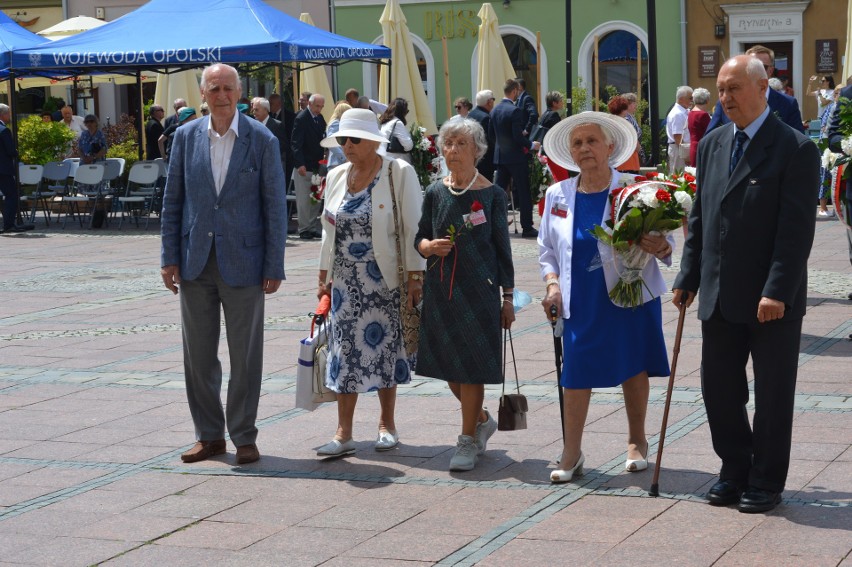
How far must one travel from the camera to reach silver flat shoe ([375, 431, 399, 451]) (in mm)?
6711

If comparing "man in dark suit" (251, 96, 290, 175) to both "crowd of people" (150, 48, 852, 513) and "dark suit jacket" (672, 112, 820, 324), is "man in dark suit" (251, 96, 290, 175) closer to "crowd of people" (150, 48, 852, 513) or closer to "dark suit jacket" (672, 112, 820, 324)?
"crowd of people" (150, 48, 852, 513)

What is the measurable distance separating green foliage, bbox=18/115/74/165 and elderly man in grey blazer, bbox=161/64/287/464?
1601cm

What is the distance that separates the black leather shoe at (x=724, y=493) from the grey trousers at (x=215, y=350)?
2.28 m

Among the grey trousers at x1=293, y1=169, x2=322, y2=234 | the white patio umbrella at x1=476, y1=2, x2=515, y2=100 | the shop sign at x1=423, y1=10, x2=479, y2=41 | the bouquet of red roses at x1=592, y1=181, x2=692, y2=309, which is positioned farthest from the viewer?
the shop sign at x1=423, y1=10, x2=479, y2=41

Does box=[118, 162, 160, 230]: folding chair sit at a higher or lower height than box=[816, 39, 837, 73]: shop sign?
lower

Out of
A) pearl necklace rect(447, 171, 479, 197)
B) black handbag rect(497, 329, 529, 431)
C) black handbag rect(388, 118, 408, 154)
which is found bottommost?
black handbag rect(497, 329, 529, 431)

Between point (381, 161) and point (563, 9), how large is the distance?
1038 inches

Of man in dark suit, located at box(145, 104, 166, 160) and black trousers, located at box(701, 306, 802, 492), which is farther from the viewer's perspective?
man in dark suit, located at box(145, 104, 166, 160)

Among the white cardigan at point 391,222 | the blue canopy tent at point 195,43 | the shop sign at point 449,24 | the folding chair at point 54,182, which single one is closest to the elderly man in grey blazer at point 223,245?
the white cardigan at point 391,222

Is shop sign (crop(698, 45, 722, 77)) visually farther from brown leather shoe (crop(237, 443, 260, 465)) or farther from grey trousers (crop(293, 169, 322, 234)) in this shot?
brown leather shoe (crop(237, 443, 260, 465))

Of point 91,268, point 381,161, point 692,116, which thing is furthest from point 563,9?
point 381,161

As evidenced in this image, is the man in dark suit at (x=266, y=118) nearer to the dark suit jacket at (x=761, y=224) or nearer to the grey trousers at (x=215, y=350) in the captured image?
the grey trousers at (x=215, y=350)

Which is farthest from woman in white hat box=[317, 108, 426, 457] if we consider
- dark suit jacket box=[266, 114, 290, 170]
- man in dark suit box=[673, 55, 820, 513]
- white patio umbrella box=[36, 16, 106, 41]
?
white patio umbrella box=[36, 16, 106, 41]

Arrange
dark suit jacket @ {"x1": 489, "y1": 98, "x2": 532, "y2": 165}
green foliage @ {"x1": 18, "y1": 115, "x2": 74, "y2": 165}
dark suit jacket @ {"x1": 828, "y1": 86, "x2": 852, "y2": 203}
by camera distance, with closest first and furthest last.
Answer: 1. dark suit jacket @ {"x1": 828, "y1": 86, "x2": 852, "y2": 203}
2. dark suit jacket @ {"x1": 489, "y1": 98, "x2": 532, "y2": 165}
3. green foliage @ {"x1": 18, "y1": 115, "x2": 74, "y2": 165}
